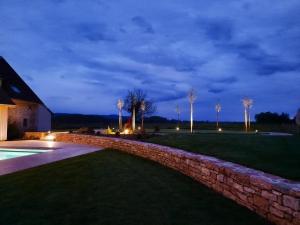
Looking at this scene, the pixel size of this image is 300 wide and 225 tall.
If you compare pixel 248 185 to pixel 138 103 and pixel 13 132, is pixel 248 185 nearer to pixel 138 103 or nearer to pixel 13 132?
pixel 13 132

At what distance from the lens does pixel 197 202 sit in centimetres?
664

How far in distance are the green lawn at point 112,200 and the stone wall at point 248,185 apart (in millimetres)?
206

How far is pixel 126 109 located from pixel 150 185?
4132 centimetres

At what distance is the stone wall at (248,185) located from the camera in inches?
189

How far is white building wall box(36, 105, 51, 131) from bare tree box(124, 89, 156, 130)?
13660 millimetres

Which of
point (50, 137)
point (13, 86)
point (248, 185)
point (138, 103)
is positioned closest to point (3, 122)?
point (50, 137)

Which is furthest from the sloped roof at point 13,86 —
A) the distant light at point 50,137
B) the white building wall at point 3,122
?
the distant light at point 50,137

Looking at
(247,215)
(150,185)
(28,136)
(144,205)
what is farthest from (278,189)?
(28,136)

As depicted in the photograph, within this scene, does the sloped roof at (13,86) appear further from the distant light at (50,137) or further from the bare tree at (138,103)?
the bare tree at (138,103)

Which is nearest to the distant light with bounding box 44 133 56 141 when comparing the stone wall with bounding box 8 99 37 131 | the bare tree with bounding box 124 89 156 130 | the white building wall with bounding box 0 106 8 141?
the white building wall with bounding box 0 106 8 141

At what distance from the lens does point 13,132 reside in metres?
26.0

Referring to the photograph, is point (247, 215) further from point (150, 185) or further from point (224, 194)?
point (150, 185)

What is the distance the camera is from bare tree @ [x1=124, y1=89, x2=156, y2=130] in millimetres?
46438

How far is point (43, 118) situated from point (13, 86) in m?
5.18
